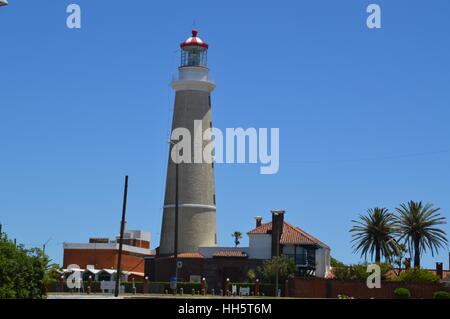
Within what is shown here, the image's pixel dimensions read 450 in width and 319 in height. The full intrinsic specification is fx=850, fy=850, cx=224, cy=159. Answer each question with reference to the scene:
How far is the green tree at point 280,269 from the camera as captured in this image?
76000 mm

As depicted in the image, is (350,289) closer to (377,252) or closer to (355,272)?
(355,272)

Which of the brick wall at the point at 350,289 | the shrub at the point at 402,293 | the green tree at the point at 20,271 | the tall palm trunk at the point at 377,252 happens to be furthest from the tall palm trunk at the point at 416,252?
the green tree at the point at 20,271

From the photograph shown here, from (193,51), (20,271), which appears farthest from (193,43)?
(20,271)

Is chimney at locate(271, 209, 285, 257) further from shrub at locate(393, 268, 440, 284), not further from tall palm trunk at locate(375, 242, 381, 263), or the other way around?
tall palm trunk at locate(375, 242, 381, 263)

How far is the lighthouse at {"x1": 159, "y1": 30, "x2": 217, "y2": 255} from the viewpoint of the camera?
82.7 metres

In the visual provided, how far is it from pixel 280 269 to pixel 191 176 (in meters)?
13.2

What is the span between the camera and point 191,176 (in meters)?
82.6

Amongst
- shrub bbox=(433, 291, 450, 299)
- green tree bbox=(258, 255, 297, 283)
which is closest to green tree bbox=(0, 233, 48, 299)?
shrub bbox=(433, 291, 450, 299)

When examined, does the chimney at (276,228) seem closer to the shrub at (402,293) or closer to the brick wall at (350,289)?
the brick wall at (350,289)

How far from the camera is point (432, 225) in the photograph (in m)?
90.8

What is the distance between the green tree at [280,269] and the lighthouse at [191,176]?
28.4 ft
